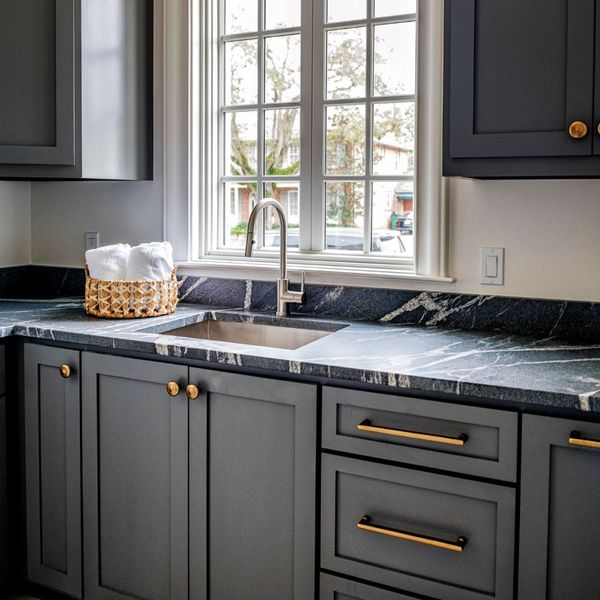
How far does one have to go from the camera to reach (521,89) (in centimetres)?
185

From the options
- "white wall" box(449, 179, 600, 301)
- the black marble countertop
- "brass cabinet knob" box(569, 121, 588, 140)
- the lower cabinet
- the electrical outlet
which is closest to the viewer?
the black marble countertop

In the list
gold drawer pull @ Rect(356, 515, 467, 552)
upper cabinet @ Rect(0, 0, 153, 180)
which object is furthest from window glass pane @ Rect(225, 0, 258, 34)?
gold drawer pull @ Rect(356, 515, 467, 552)

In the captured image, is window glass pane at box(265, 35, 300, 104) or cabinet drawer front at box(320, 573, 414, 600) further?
window glass pane at box(265, 35, 300, 104)

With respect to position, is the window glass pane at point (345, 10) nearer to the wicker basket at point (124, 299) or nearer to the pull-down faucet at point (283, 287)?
the pull-down faucet at point (283, 287)

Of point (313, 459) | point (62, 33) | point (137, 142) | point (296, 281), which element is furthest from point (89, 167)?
point (313, 459)

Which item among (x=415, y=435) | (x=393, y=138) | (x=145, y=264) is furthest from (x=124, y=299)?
(x=415, y=435)

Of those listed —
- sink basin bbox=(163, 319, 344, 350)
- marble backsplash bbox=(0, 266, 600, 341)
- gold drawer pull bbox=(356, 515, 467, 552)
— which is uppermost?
marble backsplash bbox=(0, 266, 600, 341)

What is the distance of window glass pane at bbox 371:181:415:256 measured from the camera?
99.0 inches

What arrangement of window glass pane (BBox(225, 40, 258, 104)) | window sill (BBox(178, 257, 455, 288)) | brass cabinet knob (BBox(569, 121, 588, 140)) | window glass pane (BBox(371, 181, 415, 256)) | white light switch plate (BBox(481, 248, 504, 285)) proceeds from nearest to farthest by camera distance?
brass cabinet knob (BBox(569, 121, 588, 140)) → white light switch plate (BBox(481, 248, 504, 285)) → window sill (BBox(178, 257, 455, 288)) → window glass pane (BBox(371, 181, 415, 256)) → window glass pane (BBox(225, 40, 258, 104))

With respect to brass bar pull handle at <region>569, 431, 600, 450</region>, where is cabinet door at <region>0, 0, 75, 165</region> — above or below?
above

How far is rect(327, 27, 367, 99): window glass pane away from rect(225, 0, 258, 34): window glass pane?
0.32 m

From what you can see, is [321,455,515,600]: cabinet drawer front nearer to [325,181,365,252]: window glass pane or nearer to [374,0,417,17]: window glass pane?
[325,181,365,252]: window glass pane

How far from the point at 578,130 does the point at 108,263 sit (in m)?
1.43

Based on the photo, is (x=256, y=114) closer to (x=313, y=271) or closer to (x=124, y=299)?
(x=313, y=271)
